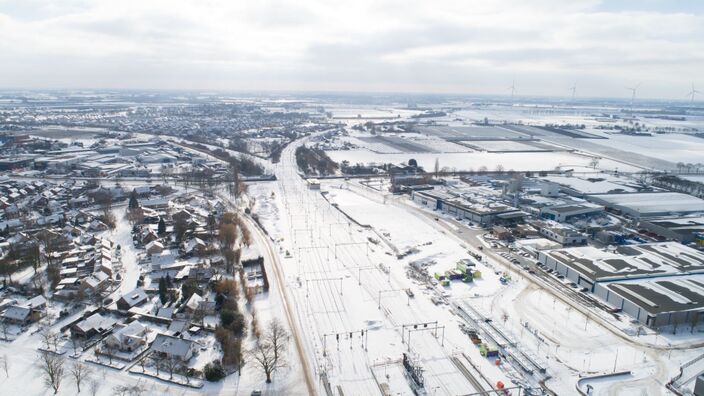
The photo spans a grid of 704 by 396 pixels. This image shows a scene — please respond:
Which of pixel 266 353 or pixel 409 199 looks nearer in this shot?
pixel 266 353

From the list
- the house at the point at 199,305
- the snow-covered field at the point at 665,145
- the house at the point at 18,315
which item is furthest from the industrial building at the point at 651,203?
the house at the point at 18,315

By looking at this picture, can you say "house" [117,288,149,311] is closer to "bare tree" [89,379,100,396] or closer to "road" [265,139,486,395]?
"bare tree" [89,379,100,396]

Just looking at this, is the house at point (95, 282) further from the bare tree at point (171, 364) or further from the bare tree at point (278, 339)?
the bare tree at point (278, 339)

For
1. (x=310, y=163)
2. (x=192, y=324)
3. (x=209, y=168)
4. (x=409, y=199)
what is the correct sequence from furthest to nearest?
1. (x=310, y=163)
2. (x=209, y=168)
3. (x=409, y=199)
4. (x=192, y=324)

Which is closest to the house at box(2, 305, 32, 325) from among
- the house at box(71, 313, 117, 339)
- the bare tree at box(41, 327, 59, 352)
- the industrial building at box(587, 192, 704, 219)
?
the bare tree at box(41, 327, 59, 352)

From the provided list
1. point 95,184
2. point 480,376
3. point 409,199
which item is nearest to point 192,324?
point 480,376

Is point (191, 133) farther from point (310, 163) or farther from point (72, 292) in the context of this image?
point (72, 292)
